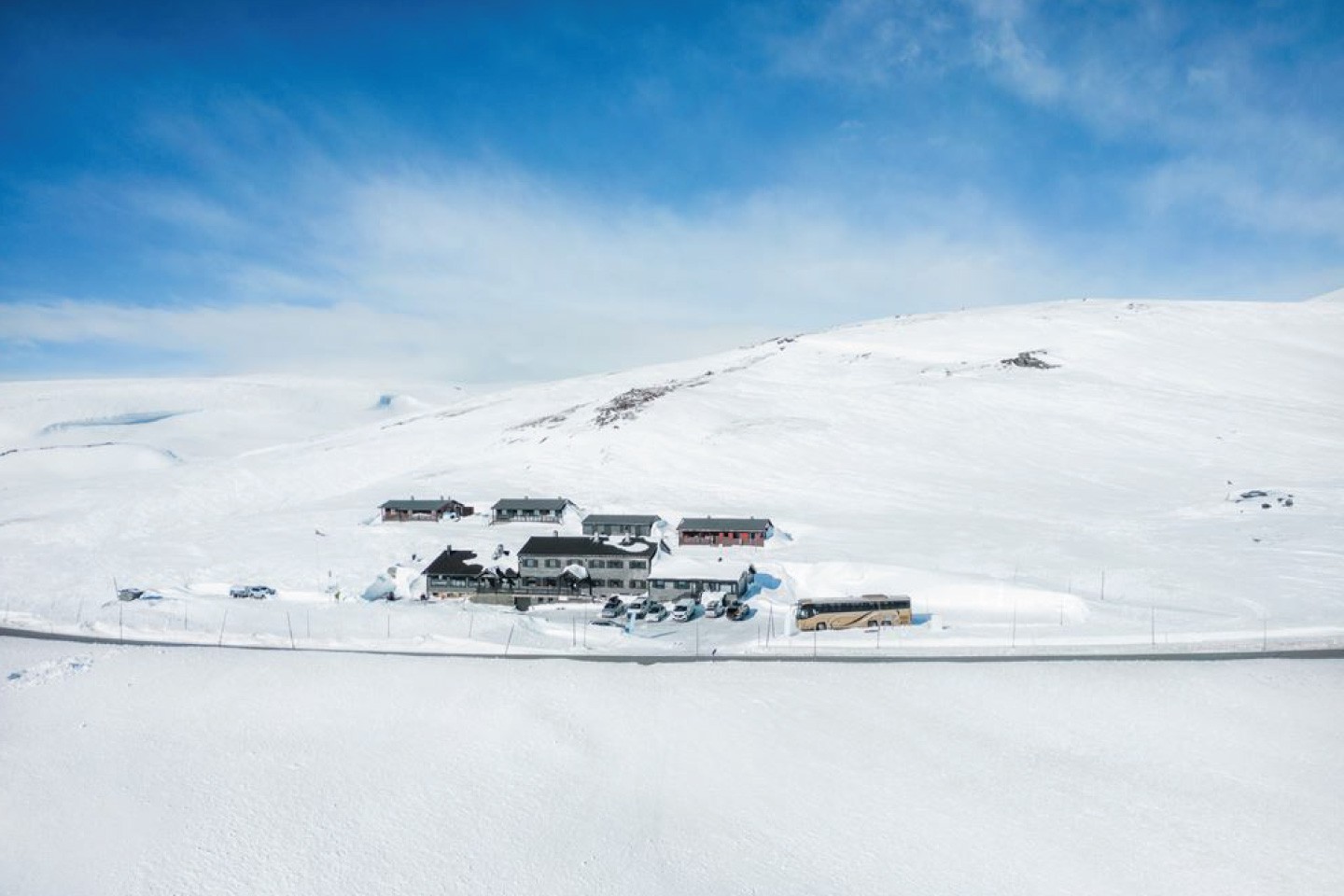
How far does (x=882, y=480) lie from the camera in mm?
69375

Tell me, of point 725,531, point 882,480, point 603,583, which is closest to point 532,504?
point 603,583

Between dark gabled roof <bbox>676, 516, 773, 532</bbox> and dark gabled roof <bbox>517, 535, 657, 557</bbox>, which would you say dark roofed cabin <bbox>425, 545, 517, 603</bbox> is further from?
dark gabled roof <bbox>676, 516, 773, 532</bbox>

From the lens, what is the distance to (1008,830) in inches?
830

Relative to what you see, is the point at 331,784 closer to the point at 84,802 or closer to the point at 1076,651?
the point at 84,802

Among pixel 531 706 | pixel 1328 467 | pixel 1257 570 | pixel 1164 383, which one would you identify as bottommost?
pixel 531 706

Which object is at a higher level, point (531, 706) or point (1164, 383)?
point (1164, 383)

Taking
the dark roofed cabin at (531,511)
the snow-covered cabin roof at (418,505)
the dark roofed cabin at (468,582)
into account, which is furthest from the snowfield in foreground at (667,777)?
the snow-covered cabin roof at (418,505)

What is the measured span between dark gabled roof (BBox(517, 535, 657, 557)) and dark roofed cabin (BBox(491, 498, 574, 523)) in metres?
10.6

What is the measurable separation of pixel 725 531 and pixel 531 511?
54.2ft

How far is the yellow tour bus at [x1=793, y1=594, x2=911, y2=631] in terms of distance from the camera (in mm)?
38438

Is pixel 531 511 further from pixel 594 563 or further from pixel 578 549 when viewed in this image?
pixel 594 563

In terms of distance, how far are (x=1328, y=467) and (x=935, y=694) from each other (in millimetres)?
61225

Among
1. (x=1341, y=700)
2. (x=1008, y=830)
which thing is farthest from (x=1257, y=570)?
(x=1008, y=830)

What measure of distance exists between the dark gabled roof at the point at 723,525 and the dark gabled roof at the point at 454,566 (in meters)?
15.7
